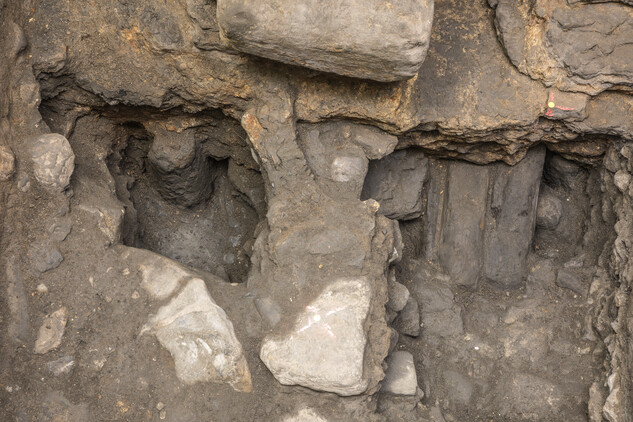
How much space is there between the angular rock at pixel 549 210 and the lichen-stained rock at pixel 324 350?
5.15 feet

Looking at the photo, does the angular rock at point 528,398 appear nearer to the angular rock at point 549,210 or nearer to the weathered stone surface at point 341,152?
the angular rock at point 549,210

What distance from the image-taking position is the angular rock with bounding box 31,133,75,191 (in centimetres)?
303

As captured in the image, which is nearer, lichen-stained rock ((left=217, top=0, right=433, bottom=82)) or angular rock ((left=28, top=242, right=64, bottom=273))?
lichen-stained rock ((left=217, top=0, right=433, bottom=82))

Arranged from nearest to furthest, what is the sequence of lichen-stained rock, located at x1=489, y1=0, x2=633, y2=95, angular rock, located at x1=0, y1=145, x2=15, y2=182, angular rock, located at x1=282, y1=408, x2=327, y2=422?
1. angular rock, located at x1=0, y1=145, x2=15, y2=182
2. angular rock, located at x1=282, y1=408, x2=327, y2=422
3. lichen-stained rock, located at x1=489, y1=0, x2=633, y2=95

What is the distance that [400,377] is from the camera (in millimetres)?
3473

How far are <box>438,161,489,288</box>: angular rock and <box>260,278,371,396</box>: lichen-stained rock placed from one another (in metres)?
1.09

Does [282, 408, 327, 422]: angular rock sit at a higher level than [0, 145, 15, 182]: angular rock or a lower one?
lower

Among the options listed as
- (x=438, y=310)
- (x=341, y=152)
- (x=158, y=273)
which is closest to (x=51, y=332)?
(x=158, y=273)

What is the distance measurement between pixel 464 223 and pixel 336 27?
173cm

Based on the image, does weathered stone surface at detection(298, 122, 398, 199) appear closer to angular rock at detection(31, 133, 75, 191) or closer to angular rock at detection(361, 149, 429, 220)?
angular rock at detection(361, 149, 429, 220)

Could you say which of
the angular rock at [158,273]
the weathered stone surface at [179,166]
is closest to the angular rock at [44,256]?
the angular rock at [158,273]

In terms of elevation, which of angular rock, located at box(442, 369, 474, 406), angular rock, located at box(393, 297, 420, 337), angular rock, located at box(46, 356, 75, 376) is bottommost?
angular rock, located at box(442, 369, 474, 406)

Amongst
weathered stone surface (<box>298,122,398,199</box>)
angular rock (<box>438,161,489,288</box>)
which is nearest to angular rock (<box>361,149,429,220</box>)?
angular rock (<box>438,161,489,288</box>)

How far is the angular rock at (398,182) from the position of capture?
12.6ft
